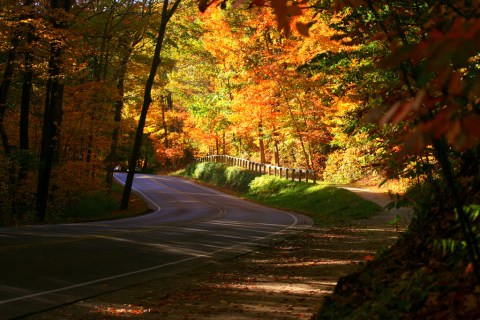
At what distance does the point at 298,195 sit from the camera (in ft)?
108

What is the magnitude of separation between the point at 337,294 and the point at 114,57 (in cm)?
3267

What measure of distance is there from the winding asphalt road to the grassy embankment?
354cm

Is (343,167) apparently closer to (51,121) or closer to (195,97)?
(195,97)

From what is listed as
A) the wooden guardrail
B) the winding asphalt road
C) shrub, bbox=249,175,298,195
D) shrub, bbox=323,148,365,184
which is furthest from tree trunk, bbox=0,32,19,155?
shrub, bbox=323,148,365,184

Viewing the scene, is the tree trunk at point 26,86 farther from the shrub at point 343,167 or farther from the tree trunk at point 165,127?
the tree trunk at point 165,127

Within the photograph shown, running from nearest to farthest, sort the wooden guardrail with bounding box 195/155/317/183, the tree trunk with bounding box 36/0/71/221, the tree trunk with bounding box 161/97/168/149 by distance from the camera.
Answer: the tree trunk with bounding box 36/0/71/221 < the wooden guardrail with bounding box 195/155/317/183 < the tree trunk with bounding box 161/97/168/149

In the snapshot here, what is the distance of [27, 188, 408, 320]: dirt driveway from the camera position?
712 centimetres

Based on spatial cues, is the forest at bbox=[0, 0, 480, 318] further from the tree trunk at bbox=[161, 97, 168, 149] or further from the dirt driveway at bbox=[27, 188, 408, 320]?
the tree trunk at bbox=[161, 97, 168, 149]

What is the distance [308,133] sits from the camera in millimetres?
35125

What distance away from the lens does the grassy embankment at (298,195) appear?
25.6 meters

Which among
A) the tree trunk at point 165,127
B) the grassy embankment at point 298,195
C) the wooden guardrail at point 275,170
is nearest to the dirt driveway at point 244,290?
the grassy embankment at point 298,195

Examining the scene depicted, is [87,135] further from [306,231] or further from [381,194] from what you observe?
[381,194]

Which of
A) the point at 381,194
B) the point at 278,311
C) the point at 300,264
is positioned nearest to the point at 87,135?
the point at 381,194

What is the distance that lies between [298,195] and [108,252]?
21729 millimetres
